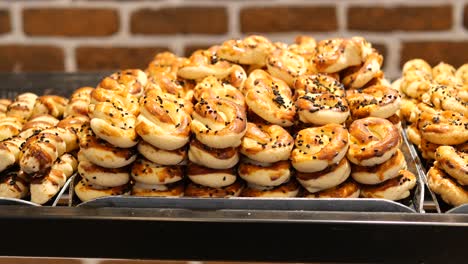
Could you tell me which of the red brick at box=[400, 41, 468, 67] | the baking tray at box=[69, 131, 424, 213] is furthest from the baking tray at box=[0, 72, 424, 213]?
the red brick at box=[400, 41, 468, 67]

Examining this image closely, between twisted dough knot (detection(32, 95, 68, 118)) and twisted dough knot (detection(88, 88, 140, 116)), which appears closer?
twisted dough knot (detection(88, 88, 140, 116))

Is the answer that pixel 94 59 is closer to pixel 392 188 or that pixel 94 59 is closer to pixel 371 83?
pixel 371 83

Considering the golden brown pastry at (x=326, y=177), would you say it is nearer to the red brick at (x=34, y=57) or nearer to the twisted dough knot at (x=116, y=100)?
the twisted dough knot at (x=116, y=100)

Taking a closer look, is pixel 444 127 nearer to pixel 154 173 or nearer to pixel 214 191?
pixel 214 191

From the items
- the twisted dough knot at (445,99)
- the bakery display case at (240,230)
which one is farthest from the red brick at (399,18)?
the bakery display case at (240,230)

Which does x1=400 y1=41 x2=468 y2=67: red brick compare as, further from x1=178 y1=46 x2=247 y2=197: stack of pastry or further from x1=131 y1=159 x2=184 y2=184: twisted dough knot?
x1=131 y1=159 x2=184 y2=184: twisted dough knot

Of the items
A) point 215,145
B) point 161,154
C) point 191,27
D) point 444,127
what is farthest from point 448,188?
point 191,27
